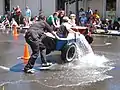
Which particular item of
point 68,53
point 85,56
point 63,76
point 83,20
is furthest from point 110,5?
point 63,76

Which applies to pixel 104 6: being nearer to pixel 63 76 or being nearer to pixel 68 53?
pixel 68 53

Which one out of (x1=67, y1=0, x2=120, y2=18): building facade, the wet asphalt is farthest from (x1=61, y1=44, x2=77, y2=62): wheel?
(x1=67, y1=0, x2=120, y2=18): building facade

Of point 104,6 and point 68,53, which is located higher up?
point 104,6

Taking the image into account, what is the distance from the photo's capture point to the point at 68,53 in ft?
38.1

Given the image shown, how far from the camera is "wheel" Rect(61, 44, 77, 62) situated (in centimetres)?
1141

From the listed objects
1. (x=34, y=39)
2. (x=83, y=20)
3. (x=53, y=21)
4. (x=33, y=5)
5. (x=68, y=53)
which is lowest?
(x=68, y=53)

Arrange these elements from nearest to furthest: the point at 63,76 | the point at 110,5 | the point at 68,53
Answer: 1. the point at 63,76
2. the point at 68,53
3. the point at 110,5

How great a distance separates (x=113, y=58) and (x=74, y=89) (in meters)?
4.74

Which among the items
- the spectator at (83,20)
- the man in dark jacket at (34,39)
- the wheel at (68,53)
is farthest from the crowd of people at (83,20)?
the man in dark jacket at (34,39)

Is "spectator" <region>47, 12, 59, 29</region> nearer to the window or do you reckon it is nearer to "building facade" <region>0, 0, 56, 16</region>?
the window

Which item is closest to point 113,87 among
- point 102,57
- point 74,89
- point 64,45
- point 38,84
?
point 74,89

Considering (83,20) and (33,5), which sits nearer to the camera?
(83,20)

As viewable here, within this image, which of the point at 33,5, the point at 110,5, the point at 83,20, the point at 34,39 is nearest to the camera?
the point at 34,39

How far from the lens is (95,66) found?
10852mm
